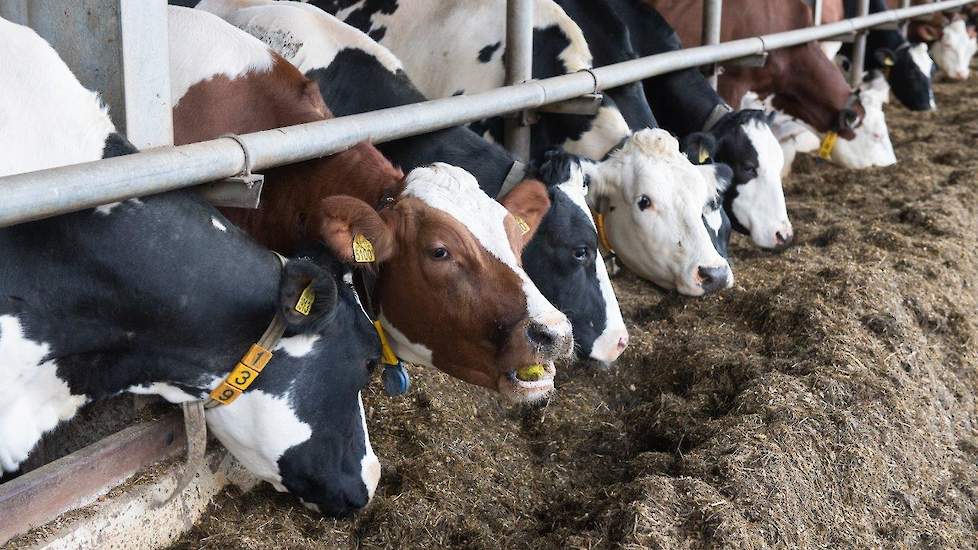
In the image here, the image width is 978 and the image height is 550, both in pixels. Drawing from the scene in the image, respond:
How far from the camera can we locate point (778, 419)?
377 cm

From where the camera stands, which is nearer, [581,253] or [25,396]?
[25,396]

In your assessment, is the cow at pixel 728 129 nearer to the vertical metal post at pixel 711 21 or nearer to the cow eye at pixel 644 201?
the vertical metal post at pixel 711 21

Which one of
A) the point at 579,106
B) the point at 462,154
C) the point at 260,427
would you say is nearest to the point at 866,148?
the point at 579,106

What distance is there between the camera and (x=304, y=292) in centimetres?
262

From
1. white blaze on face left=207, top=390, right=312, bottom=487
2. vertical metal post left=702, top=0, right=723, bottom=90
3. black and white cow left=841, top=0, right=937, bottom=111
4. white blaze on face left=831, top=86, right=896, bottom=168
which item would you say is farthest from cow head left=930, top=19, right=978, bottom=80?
white blaze on face left=207, top=390, right=312, bottom=487

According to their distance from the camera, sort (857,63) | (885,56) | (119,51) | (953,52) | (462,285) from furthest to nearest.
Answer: (953,52) → (885,56) → (857,63) → (462,285) → (119,51)

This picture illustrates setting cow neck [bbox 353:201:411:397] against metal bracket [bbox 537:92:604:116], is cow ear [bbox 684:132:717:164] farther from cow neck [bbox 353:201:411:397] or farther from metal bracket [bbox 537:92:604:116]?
cow neck [bbox 353:201:411:397]

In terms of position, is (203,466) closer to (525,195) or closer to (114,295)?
(114,295)

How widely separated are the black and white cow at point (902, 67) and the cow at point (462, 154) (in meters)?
7.88

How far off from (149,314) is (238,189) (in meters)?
0.37

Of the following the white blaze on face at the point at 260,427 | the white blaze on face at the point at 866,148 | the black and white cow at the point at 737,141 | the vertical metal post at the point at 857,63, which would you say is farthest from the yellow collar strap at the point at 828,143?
the white blaze on face at the point at 260,427

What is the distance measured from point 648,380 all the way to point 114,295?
8.61 ft

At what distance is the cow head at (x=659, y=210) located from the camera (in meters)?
4.77

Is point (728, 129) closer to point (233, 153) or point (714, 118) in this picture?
point (714, 118)
